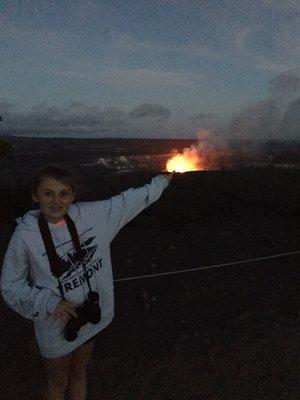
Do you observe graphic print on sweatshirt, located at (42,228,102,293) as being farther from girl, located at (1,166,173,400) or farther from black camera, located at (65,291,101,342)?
black camera, located at (65,291,101,342)

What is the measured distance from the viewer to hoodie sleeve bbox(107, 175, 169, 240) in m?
3.12

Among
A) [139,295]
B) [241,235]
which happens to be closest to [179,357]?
[139,295]

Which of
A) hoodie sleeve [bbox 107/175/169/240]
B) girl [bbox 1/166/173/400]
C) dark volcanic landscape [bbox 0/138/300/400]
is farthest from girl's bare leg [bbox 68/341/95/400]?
dark volcanic landscape [bbox 0/138/300/400]

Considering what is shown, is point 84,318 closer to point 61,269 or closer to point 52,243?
point 61,269

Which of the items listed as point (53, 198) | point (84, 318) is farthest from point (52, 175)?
point (84, 318)

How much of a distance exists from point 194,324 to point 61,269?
4.33m

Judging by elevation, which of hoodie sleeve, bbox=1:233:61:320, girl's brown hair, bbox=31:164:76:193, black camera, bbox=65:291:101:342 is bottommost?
black camera, bbox=65:291:101:342

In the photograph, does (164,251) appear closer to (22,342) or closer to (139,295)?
(139,295)

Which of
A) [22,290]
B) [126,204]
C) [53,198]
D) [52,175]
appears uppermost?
[52,175]

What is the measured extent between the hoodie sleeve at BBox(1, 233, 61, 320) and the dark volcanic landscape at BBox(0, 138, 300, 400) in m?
0.68

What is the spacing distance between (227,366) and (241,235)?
6786 mm

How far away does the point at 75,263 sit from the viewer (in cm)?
284

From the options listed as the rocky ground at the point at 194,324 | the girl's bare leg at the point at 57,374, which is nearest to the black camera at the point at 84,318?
the girl's bare leg at the point at 57,374

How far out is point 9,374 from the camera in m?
5.15
